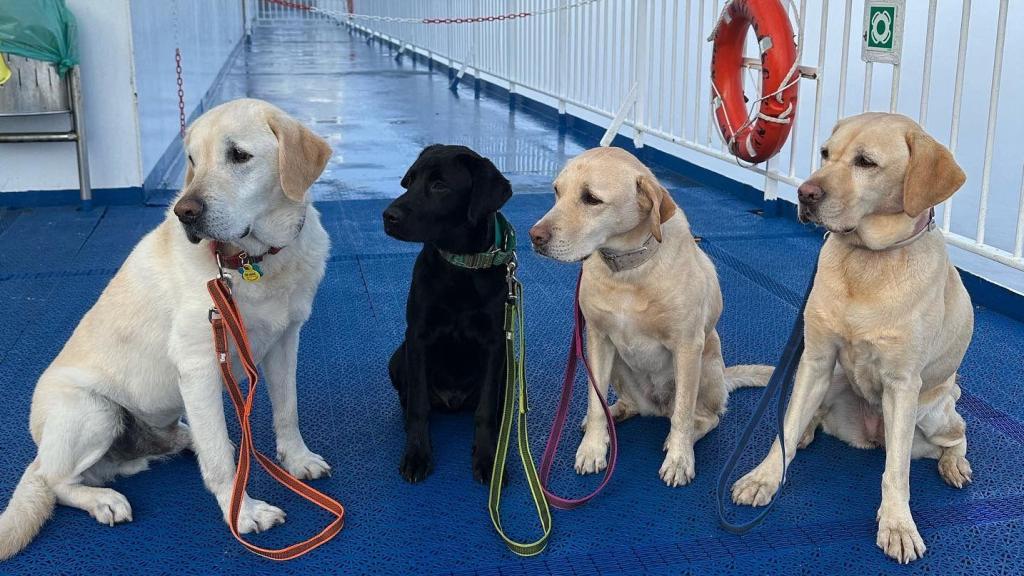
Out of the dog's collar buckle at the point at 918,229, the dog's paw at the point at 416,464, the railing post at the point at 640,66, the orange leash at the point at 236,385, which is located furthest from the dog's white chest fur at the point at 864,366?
the railing post at the point at 640,66

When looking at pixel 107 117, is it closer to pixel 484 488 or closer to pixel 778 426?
pixel 484 488

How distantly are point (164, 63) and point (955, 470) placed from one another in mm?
6153

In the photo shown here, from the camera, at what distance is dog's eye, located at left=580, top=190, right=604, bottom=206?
2348 mm

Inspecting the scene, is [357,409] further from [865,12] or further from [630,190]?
[865,12]

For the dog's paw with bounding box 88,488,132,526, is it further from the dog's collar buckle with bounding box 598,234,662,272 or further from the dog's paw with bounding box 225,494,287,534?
the dog's collar buckle with bounding box 598,234,662,272

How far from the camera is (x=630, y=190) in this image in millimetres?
2346

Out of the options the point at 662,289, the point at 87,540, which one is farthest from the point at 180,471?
the point at 662,289

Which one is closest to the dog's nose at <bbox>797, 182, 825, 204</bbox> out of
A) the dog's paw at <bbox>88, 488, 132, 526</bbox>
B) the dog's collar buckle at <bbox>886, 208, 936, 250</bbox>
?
the dog's collar buckle at <bbox>886, 208, 936, 250</bbox>

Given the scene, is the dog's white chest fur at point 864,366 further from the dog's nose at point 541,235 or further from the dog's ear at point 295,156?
the dog's ear at point 295,156

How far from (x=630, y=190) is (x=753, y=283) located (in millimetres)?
2140

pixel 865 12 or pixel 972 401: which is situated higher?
pixel 865 12

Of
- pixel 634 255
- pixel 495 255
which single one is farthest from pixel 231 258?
pixel 634 255

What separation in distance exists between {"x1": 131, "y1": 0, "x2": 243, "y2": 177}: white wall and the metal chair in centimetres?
40

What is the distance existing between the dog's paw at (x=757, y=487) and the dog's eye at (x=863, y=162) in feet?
2.76
